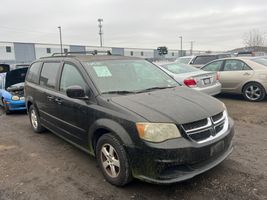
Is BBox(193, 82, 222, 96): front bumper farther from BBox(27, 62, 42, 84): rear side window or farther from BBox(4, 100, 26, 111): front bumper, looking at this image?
BBox(4, 100, 26, 111): front bumper

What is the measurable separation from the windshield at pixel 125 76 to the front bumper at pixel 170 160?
46.0 inches

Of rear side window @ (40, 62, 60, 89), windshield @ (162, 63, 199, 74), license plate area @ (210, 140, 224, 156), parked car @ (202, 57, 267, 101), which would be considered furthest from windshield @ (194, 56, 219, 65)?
license plate area @ (210, 140, 224, 156)

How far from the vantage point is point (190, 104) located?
3291mm

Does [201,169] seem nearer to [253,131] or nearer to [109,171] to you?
[109,171]

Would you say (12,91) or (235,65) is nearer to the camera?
(12,91)

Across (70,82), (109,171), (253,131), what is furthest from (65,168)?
(253,131)

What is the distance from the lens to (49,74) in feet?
16.4

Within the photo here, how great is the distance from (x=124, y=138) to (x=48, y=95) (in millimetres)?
2426

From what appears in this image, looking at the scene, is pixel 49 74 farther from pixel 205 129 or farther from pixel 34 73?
pixel 205 129

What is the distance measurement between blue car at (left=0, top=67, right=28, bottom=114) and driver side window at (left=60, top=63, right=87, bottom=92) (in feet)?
14.6

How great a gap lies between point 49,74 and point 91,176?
237 centimetres

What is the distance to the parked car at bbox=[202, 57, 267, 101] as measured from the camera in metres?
7.91

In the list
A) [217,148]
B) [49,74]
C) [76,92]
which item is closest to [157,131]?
[217,148]

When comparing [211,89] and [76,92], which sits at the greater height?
[76,92]
